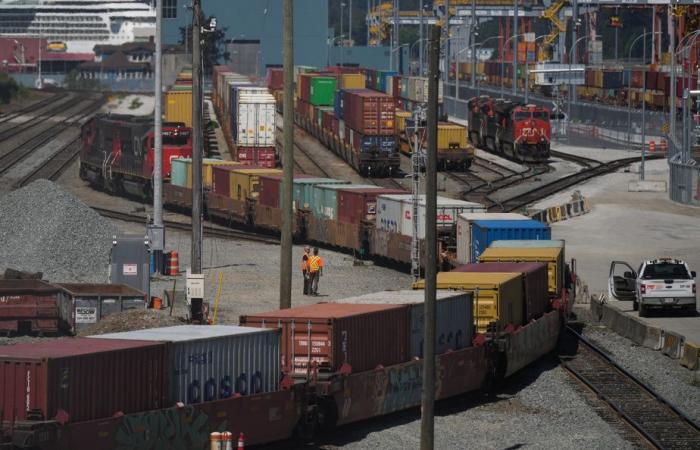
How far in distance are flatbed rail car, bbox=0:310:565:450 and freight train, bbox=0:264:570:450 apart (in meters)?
0.02

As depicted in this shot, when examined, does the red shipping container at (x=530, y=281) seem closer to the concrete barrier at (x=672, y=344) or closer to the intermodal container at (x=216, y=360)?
the concrete barrier at (x=672, y=344)

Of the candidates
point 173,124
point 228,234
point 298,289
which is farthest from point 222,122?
point 298,289

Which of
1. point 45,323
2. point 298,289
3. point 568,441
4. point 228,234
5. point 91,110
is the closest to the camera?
point 568,441

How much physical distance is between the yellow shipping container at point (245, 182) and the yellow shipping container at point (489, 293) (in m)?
32.5

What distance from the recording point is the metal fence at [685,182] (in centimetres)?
8012

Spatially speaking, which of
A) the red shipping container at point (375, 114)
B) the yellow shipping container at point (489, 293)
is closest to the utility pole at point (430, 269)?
the yellow shipping container at point (489, 293)

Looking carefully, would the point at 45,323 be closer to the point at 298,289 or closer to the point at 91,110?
the point at 298,289

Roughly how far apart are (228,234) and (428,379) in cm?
4250

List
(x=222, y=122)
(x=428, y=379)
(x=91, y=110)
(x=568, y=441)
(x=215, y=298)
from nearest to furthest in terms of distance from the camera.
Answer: (x=428, y=379), (x=568, y=441), (x=215, y=298), (x=222, y=122), (x=91, y=110)

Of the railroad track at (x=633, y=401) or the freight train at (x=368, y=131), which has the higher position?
the freight train at (x=368, y=131)

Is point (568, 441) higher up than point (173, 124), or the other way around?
point (173, 124)

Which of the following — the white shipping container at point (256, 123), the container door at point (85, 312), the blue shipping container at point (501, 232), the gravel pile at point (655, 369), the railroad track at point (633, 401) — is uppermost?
the white shipping container at point (256, 123)

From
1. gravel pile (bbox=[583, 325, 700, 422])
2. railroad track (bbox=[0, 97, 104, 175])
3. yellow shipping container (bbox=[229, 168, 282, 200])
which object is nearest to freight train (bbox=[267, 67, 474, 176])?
yellow shipping container (bbox=[229, 168, 282, 200])

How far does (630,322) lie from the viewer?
43781 mm
